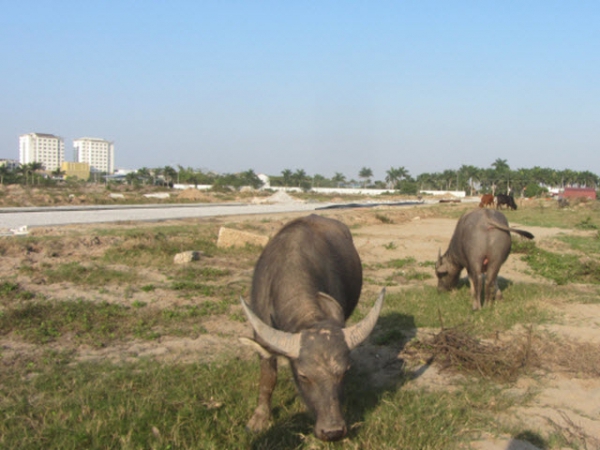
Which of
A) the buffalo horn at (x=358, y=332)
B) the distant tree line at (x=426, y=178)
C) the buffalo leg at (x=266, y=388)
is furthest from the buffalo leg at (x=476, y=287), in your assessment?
the distant tree line at (x=426, y=178)

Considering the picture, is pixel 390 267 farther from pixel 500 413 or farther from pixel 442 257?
pixel 500 413

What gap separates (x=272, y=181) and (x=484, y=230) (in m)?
119

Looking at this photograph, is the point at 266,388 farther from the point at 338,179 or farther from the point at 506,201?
the point at 338,179

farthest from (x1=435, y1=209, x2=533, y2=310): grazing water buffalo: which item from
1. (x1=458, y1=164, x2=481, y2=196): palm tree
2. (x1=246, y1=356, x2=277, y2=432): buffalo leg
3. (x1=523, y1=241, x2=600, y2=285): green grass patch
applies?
(x1=458, y1=164, x2=481, y2=196): palm tree

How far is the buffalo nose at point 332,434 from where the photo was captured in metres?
3.53

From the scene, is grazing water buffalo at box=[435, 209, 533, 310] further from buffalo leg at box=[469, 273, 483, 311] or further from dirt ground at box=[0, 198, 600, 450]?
dirt ground at box=[0, 198, 600, 450]

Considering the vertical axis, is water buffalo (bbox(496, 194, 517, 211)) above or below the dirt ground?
above

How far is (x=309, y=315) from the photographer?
4.09 meters

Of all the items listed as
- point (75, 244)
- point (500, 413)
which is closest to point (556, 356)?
point (500, 413)

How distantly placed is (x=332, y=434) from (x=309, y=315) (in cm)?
90

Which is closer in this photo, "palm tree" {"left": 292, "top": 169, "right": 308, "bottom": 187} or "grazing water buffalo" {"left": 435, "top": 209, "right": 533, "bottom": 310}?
"grazing water buffalo" {"left": 435, "top": 209, "right": 533, "bottom": 310}

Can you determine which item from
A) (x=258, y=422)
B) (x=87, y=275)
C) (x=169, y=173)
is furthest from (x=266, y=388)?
(x=169, y=173)

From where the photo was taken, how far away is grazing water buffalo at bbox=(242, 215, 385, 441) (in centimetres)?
367

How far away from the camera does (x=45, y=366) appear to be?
5715 mm
